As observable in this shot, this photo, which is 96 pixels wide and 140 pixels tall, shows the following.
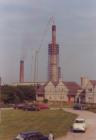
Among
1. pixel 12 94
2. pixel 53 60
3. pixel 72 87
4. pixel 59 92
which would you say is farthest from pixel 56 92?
pixel 12 94

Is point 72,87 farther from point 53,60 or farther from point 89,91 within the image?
point 89,91

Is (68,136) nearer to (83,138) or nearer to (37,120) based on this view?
(83,138)

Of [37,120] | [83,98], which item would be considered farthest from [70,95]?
[37,120]

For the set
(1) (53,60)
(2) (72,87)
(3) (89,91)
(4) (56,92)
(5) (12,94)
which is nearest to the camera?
(5) (12,94)

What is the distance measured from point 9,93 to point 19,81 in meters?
51.2

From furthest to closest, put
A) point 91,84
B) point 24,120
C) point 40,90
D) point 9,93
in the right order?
point 40,90 → point 91,84 → point 9,93 → point 24,120

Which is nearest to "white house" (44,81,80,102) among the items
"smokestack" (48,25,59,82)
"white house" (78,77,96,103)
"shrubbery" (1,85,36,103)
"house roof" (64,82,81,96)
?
"house roof" (64,82,81,96)

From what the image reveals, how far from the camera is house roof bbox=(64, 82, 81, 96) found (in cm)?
11725

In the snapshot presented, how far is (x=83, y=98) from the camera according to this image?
107 m

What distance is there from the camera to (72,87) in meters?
119

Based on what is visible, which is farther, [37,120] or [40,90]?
[40,90]

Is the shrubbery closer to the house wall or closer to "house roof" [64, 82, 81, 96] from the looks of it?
the house wall

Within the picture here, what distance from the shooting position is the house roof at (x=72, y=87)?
11725cm

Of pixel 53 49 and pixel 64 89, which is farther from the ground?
pixel 53 49
